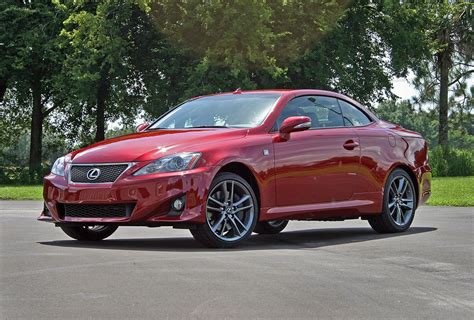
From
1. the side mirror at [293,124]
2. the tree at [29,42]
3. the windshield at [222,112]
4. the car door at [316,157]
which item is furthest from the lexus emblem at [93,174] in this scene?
the tree at [29,42]

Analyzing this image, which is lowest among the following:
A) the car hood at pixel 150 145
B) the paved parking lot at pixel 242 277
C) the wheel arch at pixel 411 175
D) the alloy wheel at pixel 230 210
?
the paved parking lot at pixel 242 277

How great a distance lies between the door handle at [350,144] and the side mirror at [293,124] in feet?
2.69

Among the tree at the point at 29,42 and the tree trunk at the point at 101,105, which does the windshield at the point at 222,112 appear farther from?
the tree trunk at the point at 101,105

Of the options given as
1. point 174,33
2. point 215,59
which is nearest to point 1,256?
point 215,59

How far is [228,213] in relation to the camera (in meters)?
9.59

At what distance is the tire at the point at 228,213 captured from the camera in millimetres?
9453

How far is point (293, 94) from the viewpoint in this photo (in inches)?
432

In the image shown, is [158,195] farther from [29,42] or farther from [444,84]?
[444,84]

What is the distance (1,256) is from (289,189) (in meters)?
3.17

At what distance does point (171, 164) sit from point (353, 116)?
10.5ft

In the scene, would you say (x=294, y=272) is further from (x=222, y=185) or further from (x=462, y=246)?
(x=462, y=246)

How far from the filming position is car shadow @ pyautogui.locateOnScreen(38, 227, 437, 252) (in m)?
9.82

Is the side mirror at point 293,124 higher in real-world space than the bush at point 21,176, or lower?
higher

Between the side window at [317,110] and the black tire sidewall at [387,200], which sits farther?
the black tire sidewall at [387,200]
